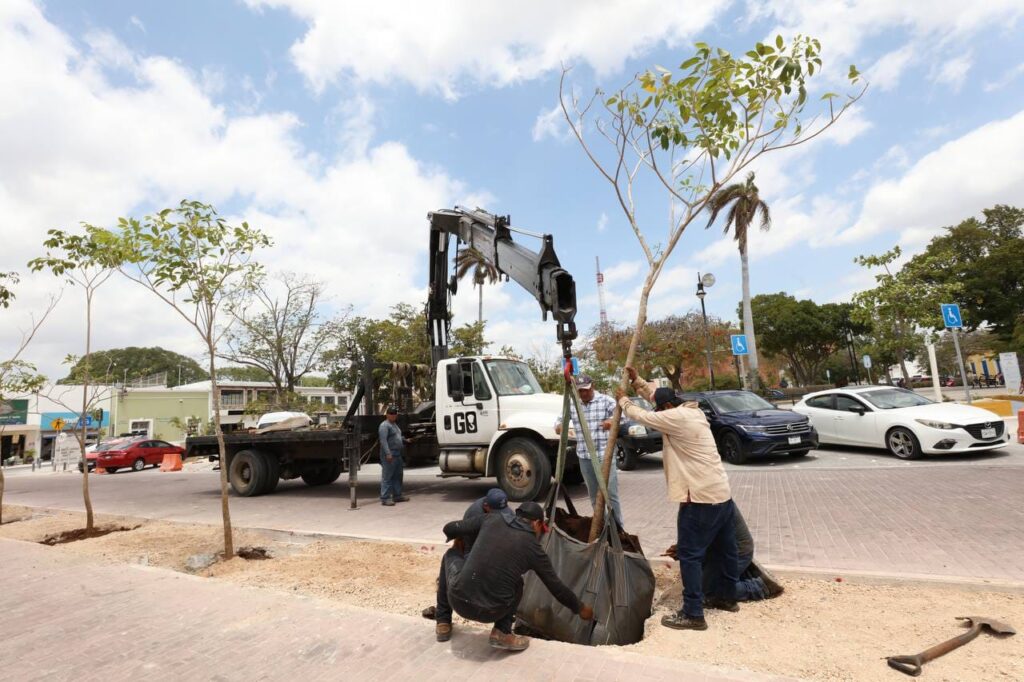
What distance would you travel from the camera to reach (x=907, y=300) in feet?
69.8

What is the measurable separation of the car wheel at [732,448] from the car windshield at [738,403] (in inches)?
24.4

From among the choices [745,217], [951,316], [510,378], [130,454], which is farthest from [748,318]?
[130,454]

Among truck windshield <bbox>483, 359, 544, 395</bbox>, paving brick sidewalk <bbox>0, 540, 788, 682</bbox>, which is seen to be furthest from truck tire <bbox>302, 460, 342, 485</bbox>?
paving brick sidewalk <bbox>0, 540, 788, 682</bbox>

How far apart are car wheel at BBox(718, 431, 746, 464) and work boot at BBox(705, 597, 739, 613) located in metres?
7.95

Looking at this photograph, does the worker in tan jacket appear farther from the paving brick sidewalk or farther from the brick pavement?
the brick pavement

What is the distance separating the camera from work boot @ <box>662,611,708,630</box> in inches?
145

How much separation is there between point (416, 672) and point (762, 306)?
158ft

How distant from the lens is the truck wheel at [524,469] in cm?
827

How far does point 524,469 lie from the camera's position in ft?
27.7

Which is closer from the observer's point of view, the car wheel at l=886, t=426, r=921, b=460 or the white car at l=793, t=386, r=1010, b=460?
the white car at l=793, t=386, r=1010, b=460

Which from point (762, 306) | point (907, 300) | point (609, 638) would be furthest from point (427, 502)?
point (762, 306)

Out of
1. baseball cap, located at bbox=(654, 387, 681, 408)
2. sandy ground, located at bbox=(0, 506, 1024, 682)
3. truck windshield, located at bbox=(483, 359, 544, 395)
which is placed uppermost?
truck windshield, located at bbox=(483, 359, 544, 395)

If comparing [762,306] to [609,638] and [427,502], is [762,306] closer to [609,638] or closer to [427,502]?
[427,502]

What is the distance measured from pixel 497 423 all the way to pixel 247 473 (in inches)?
242
